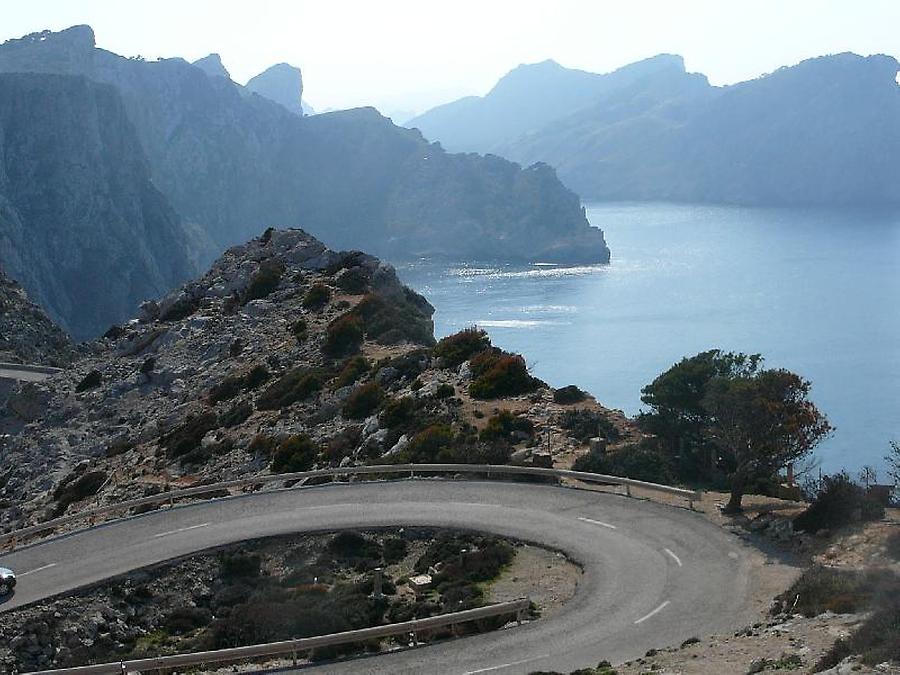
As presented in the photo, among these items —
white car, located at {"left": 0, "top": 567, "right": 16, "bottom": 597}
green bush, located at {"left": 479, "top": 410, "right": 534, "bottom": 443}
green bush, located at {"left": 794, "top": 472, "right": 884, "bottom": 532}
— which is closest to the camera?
green bush, located at {"left": 794, "top": 472, "right": 884, "bottom": 532}

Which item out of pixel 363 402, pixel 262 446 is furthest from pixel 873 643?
pixel 262 446

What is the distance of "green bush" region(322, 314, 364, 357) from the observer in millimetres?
42688

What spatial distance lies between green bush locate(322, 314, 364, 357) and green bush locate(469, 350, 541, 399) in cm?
910

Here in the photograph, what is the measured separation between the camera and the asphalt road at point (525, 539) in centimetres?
1599

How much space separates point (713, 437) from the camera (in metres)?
25.4

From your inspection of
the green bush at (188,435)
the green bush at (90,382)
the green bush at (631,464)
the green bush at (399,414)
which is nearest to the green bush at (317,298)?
the green bush at (188,435)

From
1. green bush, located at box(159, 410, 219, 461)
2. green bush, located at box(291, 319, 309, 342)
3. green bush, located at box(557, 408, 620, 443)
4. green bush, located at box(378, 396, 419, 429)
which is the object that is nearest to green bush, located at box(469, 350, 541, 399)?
green bush, located at box(378, 396, 419, 429)

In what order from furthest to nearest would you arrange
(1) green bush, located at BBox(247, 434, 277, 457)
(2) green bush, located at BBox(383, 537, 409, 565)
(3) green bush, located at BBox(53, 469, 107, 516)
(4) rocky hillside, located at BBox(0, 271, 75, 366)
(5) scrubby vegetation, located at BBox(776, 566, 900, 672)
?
(4) rocky hillside, located at BBox(0, 271, 75, 366)
(3) green bush, located at BBox(53, 469, 107, 516)
(1) green bush, located at BBox(247, 434, 277, 457)
(2) green bush, located at BBox(383, 537, 409, 565)
(5) scrubby vegetation, located at BBox(776, 566, 900, 672)

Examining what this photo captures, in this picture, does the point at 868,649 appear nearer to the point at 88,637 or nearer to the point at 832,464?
the point at 88,637

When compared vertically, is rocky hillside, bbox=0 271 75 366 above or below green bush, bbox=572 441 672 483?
below

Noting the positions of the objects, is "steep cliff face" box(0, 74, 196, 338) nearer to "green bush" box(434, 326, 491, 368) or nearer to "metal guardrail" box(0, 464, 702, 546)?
"green bush" box(434, 326, 491, 368)

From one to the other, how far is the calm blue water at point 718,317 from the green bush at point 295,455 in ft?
162

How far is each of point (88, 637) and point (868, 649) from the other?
544 inches

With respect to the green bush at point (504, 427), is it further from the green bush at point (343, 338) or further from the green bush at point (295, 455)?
the green bush at point (343, 338)
